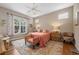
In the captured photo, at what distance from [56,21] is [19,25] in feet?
→ 2.55

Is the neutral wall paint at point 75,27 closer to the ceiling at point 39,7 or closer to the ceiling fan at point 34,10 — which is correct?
the ceiling at point 39,7

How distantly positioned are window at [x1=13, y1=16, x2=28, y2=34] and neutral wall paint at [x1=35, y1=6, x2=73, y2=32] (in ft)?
1.10

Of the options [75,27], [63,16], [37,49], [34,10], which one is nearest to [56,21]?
[63,16]

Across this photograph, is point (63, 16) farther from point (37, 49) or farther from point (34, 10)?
point (37, 49)

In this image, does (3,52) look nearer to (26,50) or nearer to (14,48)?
(14,48)

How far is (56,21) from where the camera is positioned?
2104 millimetres

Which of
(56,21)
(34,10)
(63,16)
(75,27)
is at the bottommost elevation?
(75,27)

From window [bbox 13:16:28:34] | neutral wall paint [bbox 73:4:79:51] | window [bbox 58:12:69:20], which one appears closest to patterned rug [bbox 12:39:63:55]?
window [bbox 13:16:28:34]

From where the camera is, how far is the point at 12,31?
2090 mm

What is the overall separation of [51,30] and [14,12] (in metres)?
0.84

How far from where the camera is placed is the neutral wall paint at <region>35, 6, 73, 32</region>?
81.3 inches

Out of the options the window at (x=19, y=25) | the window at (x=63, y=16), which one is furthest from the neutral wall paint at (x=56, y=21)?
the window at (x=19, y=25)

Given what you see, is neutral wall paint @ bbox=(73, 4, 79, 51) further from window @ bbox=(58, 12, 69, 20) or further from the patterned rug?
the patterned rug

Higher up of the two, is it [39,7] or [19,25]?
[39,7]
